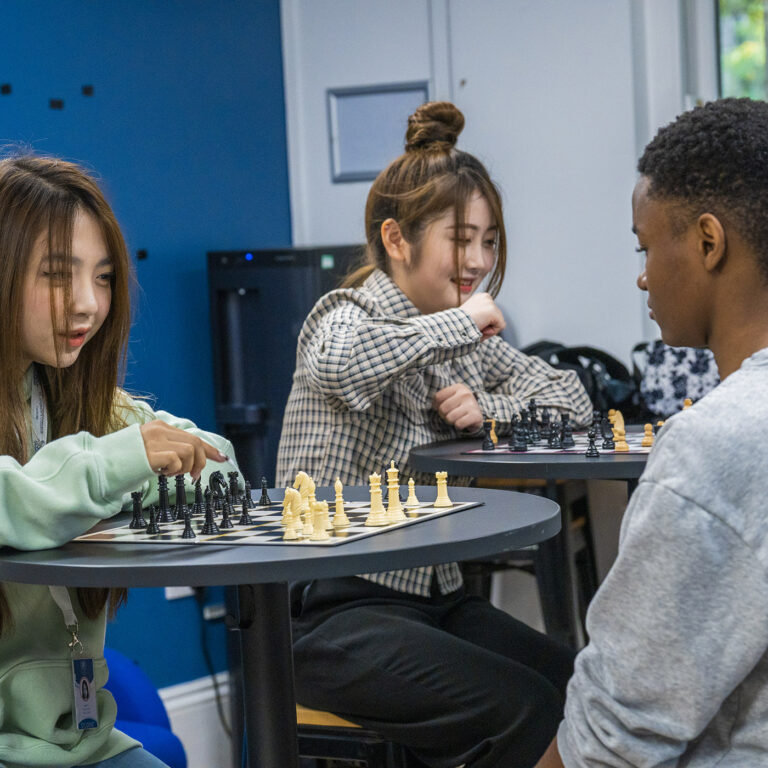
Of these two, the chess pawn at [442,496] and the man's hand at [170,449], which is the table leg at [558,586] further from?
the man's hand at [170,449]

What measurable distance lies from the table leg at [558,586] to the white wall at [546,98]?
91 centimetres

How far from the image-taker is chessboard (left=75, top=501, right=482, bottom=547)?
1.49 meters

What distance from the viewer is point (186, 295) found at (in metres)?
4.11

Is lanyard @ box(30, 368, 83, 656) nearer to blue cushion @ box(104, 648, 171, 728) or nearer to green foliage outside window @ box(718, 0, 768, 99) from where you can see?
blue cushion @ box(104, 648, 171, 728)

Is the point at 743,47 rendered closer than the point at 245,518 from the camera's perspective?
No

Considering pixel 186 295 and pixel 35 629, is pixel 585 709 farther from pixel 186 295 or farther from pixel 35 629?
pixel 186 295

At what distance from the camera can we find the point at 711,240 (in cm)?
119

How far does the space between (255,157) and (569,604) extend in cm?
210

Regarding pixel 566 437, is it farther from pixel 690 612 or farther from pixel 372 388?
pixel 690 612

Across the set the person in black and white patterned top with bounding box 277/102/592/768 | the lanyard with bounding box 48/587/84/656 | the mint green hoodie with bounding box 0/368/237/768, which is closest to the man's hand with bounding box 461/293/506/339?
the person in black and white patterned top with bounding box 277/102/592/768

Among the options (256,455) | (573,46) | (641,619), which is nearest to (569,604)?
(256,455)

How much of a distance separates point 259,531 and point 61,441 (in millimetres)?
298

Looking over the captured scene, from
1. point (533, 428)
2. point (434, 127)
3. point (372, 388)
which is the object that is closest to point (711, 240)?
point (372, 388)

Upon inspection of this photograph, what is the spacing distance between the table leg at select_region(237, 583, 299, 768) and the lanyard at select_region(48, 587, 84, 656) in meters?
0.26
